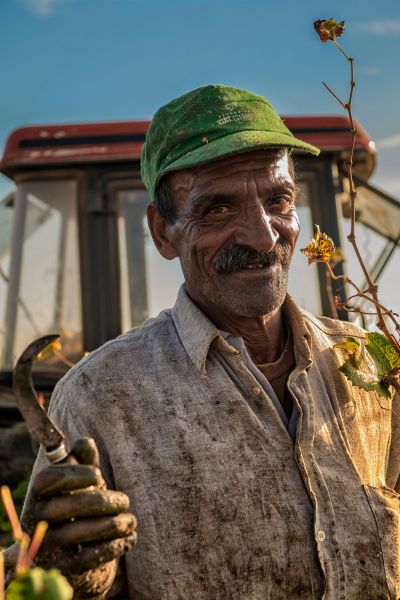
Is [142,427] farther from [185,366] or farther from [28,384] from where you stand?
[28,384]

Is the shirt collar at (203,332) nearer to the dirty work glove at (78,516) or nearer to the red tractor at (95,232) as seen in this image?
the dirty work glove at (78,516)

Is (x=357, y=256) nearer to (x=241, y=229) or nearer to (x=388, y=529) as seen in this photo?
(x=241, y=229)

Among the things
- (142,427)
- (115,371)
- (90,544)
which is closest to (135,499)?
(142,427)

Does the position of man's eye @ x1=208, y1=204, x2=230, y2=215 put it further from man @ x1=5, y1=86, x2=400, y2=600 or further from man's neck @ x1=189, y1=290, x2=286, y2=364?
man's neck @ x1=189, y1=290, x2=286, y2=364

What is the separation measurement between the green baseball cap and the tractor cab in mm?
3275

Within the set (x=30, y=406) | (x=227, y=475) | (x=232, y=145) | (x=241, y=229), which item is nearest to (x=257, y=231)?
(x=241, y=229)

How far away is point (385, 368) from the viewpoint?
8.07 ft

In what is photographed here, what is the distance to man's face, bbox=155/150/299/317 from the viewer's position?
95.0 inches

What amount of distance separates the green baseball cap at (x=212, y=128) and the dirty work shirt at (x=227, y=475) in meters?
0.48

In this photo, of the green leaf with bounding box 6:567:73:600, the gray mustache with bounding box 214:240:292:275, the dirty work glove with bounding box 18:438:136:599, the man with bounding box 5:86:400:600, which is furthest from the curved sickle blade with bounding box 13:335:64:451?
the gray mustache with bounding box 214:240:292:275

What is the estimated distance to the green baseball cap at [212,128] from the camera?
2.36m

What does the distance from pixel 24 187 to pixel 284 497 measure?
14.9 feet

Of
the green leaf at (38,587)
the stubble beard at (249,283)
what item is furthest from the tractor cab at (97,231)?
the green leaf at (38,587)

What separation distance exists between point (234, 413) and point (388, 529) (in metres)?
0.51
